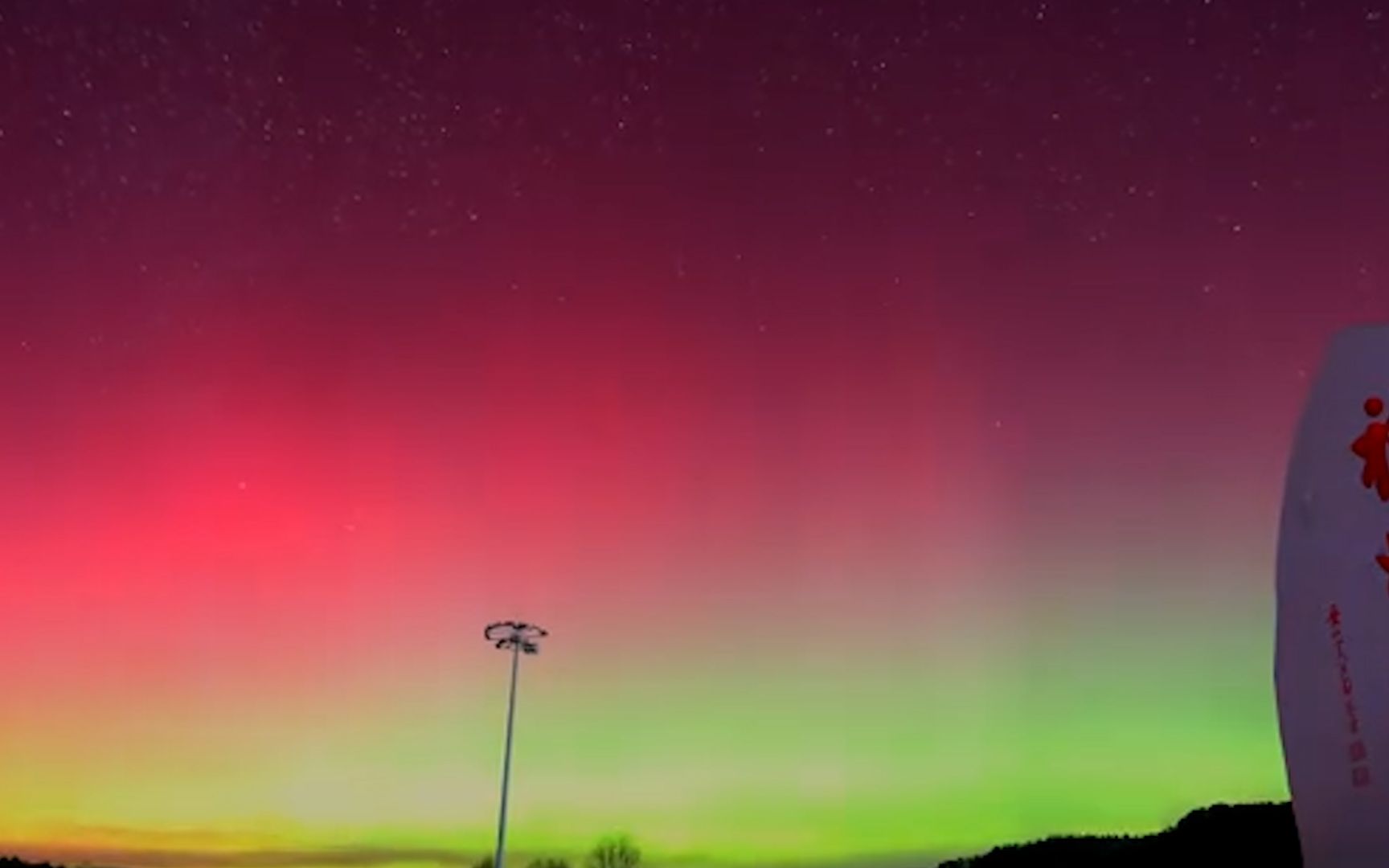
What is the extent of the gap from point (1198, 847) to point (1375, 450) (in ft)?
173

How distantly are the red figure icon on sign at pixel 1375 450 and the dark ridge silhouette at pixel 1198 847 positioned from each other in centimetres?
4349

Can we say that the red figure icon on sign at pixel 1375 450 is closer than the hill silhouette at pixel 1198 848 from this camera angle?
Yes

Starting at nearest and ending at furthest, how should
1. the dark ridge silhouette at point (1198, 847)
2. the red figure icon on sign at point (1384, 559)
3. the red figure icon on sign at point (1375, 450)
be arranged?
the red figure icon on sign at point (1384, 559) → the red figure icon on sign at point (1375, 450) → the dark ridge silhouette at point (1198, 847)

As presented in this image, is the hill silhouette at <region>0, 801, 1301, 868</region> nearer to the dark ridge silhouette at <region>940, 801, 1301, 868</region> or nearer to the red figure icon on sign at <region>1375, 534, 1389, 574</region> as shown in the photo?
the dark ridge silhouette at <region>940, 801, 1301, 868</region>

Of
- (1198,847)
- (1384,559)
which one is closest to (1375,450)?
(1384,559)

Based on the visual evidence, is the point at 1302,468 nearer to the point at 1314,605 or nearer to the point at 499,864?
the point at 1314,605

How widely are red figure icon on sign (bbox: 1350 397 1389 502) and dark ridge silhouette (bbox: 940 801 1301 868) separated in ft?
143

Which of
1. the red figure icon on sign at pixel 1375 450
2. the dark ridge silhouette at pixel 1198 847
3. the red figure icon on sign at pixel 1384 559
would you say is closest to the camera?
the red figure icon on sign at pixel 1384 559

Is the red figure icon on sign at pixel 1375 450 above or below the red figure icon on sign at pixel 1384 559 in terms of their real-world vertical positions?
above

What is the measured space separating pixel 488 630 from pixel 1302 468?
24.8 meters

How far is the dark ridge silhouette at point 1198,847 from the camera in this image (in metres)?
57.3

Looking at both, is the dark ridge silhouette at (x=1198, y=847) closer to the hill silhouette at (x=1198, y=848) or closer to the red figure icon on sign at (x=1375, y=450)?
the hill silhouette at (x=1198, y=848)

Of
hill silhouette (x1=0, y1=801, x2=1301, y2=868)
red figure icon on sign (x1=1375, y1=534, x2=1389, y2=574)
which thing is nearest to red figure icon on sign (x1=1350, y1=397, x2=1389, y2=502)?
red figure icon on sign (x1=1375, y1=534, x2=1389, y2=574)

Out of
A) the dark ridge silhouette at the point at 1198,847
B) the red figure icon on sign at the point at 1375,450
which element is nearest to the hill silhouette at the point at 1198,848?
the dark ridge silhouette at the point at 1198,847
